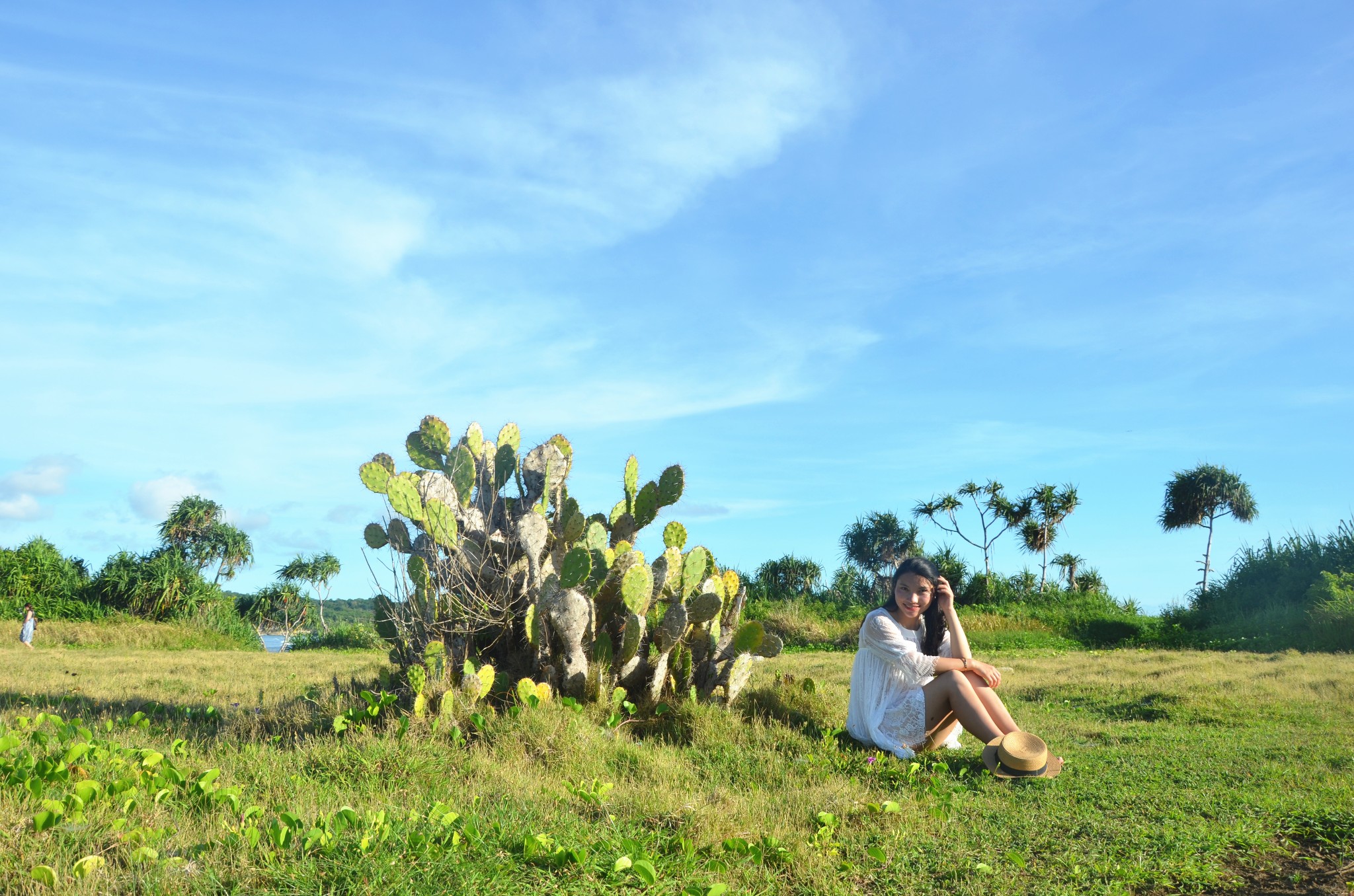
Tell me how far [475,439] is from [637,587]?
79.5 inches

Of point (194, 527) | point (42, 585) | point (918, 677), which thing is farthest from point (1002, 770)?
point (194, 527)

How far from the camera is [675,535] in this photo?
741 centimetres

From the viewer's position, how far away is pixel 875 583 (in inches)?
1174

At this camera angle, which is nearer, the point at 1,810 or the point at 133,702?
the point at 1,810

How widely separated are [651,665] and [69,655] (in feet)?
45.2

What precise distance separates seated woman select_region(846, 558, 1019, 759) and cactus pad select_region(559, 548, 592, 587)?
1917mm

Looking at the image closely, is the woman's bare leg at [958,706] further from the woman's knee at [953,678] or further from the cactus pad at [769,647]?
the cactus pad at [769,647]

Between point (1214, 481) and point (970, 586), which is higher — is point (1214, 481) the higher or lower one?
the higher one

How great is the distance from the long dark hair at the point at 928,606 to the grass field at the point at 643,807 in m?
0.72

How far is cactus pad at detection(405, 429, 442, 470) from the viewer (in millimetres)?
6980

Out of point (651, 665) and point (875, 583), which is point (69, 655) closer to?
point (651, 665)

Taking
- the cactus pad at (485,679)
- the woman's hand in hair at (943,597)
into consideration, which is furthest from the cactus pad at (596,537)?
the woman's hand in hair at (943,597)

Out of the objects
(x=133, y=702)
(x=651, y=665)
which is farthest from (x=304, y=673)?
(x=651, y=665)

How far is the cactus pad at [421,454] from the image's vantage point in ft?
22.9
